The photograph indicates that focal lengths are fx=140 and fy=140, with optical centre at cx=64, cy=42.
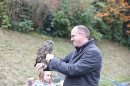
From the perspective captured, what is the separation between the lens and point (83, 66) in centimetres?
190

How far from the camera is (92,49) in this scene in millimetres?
1990

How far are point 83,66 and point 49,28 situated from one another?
10214 mm

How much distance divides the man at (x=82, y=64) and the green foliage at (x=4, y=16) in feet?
27.5

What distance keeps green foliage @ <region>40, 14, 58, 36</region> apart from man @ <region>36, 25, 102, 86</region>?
9.85 meters

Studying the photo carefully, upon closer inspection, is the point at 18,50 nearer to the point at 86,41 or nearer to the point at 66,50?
the point at 66,50

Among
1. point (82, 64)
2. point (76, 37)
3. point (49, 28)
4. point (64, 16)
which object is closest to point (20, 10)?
point (49, 28)

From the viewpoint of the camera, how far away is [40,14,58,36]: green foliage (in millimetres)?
11874

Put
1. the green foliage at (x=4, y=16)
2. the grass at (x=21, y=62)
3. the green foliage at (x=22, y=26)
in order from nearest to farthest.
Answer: the grass at (x=21, y=62) → the green foliage at (x=4, y=16) → the green foliage at (x=22, y=26)

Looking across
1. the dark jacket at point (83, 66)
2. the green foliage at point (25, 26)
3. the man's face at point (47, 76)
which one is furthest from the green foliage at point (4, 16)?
the dark jacket at point (83, 66)

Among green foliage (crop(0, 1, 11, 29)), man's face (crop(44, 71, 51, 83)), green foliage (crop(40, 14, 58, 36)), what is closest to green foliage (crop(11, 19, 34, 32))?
green foliage (crop(0, 1, 11, 29))

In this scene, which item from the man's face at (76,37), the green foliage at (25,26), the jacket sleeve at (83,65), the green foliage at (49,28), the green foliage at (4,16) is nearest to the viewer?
the jacket sleeve at (83,65)

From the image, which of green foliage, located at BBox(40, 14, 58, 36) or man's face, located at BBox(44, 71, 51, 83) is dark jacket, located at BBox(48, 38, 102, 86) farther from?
green foliage, located at BBox(40, 14, 58, 36)

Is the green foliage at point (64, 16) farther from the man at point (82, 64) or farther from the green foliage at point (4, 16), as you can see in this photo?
the man at point (82, 64)

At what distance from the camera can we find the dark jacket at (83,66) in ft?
6.26
